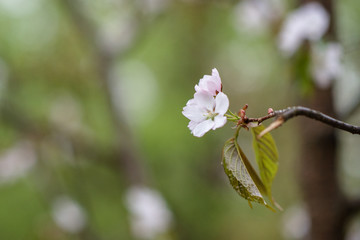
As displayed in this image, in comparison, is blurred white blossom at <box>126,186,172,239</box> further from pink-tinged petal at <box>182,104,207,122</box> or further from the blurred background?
pink-tinged petal at <box>182,104,207,122</box>

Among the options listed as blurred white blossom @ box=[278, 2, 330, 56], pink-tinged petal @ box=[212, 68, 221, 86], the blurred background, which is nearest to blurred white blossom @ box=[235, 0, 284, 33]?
the blurred background

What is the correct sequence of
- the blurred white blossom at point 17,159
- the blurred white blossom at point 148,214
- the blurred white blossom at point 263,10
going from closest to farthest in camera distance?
the blurred white blossom at point 263,10 < the blurred white blossom at point 148,214 < the blurred white blossom at point 17,159

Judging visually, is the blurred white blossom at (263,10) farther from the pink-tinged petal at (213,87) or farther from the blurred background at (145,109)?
the pink-tinged petal at (213,87)

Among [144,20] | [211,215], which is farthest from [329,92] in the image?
[211,215]

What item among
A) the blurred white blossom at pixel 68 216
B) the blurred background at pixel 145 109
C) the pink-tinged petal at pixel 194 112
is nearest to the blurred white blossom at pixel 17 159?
the blurred background at pixel 145 109

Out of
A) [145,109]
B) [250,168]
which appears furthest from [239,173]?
[145,109]

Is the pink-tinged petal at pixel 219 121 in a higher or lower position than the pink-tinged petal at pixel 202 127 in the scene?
lower

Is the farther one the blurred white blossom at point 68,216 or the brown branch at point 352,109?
the blurred white blossom at point 68,216
